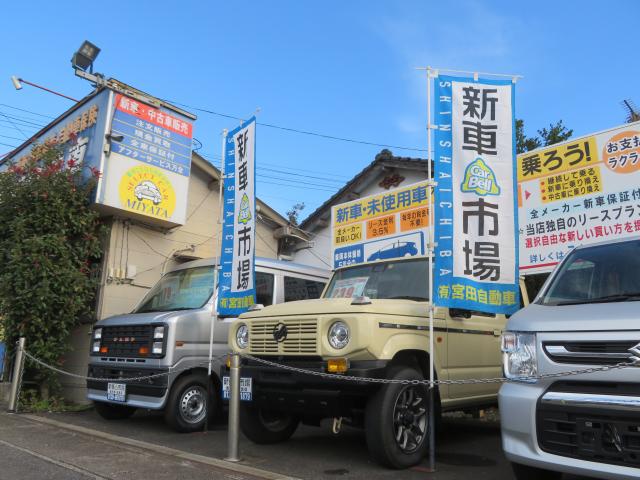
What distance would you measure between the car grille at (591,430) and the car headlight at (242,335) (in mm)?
3188

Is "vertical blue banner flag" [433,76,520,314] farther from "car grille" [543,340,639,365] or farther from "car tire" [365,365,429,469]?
"car grille" [543,340,639,365]

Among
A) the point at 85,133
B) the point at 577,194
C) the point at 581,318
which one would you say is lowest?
the point at 581,318

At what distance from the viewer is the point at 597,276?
14.0 ft

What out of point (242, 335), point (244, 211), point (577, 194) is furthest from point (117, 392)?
point (577, 194)

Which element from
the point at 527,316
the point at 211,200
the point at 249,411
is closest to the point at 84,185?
the point at 211,200

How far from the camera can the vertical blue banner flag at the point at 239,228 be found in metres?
7.06

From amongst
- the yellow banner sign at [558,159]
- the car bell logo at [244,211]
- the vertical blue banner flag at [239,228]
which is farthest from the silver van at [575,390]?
the car bell logo at [244,211]

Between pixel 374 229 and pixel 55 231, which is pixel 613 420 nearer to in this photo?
pixel 374 229

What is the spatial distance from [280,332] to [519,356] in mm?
2369

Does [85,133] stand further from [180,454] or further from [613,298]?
[613,298]

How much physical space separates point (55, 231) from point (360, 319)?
266 inches

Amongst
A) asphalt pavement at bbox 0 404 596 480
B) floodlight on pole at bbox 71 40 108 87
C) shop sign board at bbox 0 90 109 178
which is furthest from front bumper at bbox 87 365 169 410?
floodlight on pole at bbox 71 40 108 87

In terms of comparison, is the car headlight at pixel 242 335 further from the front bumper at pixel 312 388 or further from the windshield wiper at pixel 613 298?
the windshield wiper at pixel 613 298

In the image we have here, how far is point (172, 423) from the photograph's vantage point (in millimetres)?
6859
